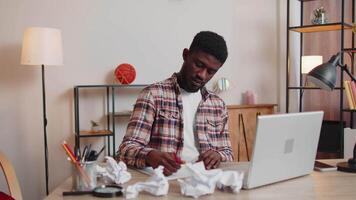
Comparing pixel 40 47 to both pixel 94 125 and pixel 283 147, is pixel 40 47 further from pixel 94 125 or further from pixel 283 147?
pixel 283 147

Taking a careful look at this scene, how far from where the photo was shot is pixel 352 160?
63.1 inches

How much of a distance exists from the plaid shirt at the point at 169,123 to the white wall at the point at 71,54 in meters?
1.46

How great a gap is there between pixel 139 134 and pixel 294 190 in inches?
28.0

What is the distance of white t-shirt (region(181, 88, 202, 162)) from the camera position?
6.10 ft

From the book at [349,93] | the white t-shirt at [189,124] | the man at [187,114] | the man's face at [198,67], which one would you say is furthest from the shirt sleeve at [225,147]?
the book at [349,93]

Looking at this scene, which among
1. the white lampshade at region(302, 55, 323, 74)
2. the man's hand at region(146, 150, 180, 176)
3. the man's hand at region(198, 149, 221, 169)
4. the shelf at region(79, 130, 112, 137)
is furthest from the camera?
the white lampshade at region(302, 55, 323, 74)

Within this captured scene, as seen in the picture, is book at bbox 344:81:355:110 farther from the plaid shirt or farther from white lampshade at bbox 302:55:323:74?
the plaid shirt

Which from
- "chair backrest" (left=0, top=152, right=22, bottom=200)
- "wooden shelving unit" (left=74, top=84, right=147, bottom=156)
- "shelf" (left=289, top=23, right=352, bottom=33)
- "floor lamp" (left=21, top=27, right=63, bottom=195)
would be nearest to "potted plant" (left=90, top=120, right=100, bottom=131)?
"wooden shelving unit" (left=74, top=84, right=147, bottom=156)

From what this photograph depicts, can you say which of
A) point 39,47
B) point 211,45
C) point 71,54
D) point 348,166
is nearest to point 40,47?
point 39,47

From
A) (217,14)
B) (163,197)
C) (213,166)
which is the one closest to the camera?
(163,197)

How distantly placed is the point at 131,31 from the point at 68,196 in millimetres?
2277

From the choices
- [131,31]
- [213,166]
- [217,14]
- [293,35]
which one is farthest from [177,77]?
[293,35]

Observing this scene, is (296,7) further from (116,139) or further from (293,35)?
(116,139)

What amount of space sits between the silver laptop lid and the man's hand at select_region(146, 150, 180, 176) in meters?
0.27
